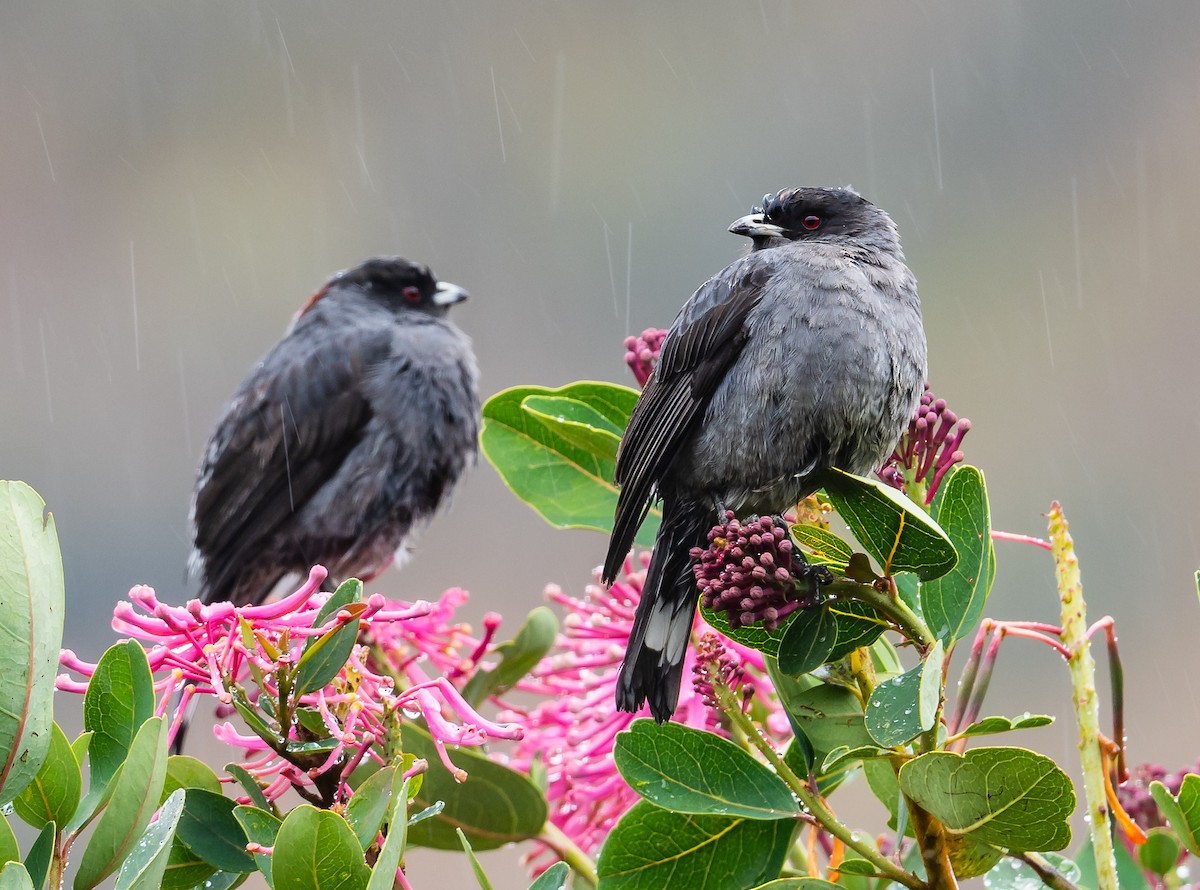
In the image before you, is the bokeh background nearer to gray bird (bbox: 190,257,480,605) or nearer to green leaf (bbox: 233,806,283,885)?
gray bird (bbox: 190,257,480,605)

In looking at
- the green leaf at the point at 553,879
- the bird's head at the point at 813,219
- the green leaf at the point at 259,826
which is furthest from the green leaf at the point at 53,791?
the bird's head at the point at 813,219

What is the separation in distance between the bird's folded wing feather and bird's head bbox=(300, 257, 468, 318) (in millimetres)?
666

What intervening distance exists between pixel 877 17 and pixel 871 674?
45.6m

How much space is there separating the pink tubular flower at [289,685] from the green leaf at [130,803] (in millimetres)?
97

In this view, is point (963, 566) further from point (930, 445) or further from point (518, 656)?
point (518, 656)

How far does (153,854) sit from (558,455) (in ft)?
3.92

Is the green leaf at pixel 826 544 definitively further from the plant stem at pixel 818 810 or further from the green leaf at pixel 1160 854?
the green leaf at pixel 1160 854

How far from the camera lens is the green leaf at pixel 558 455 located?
83.9 inches

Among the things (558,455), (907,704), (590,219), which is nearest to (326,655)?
(907,704)

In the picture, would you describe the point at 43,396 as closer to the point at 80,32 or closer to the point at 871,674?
the point at 80,32

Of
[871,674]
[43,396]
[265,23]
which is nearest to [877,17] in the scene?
[265,23]

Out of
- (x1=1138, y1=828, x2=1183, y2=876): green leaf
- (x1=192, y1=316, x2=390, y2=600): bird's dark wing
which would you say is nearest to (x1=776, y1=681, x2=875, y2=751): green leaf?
(x1=1138, y1=828, x2=1183, y2=876): green leaf

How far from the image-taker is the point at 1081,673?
137 centimetres

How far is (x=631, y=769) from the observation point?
56.3 inches
